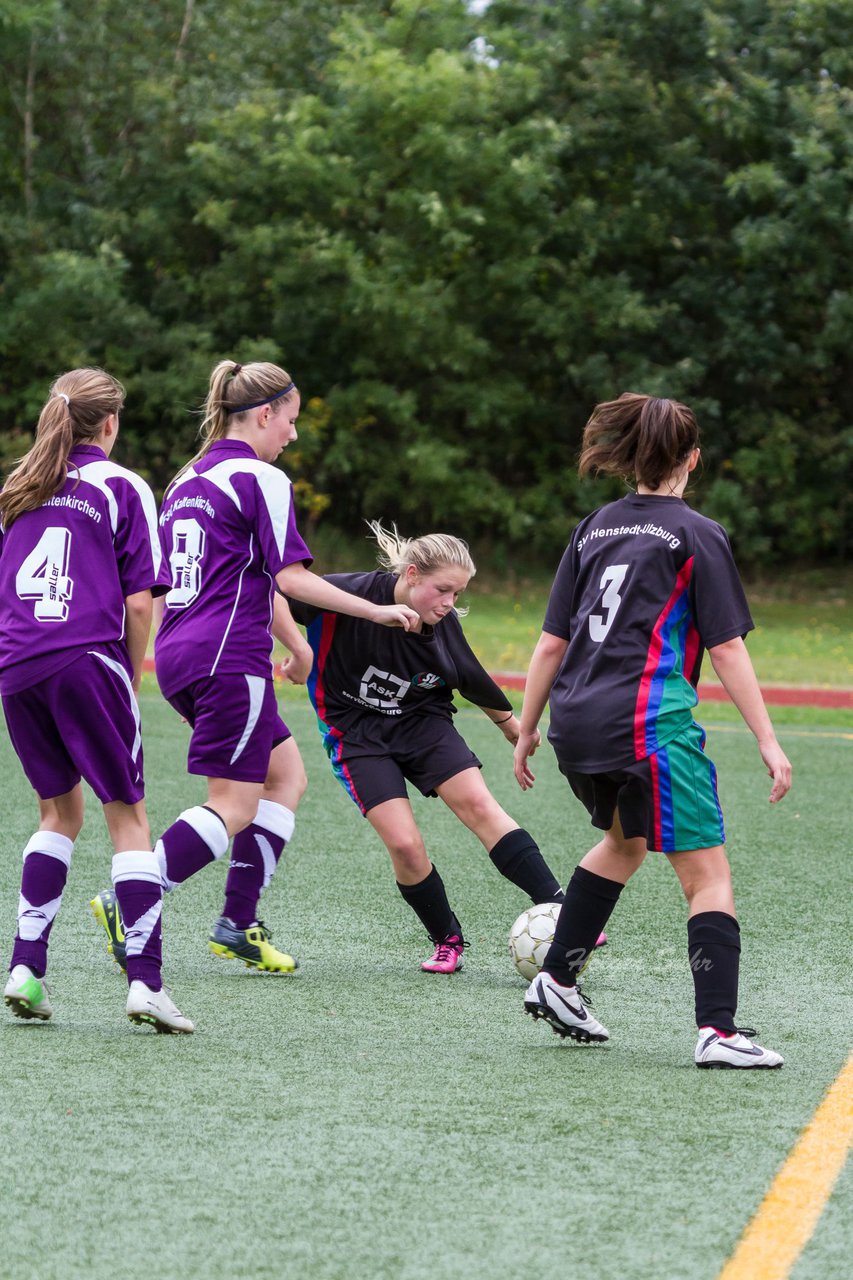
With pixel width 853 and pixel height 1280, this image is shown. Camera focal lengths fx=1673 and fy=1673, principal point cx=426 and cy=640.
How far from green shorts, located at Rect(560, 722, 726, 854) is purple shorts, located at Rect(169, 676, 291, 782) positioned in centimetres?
109

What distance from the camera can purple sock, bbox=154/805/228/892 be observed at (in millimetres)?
4840

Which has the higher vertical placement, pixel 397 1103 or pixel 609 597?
pixel 609 597

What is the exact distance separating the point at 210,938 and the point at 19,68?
77.5 ft

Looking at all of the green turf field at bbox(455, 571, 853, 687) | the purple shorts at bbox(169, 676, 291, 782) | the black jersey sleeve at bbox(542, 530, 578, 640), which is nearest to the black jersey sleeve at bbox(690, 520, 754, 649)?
the black jersey sleeve at bbox(542, 530, 578, 640)

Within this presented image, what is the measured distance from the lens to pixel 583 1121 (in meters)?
3.68

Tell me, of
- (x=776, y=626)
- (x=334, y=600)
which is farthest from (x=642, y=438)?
(x=776, y=626)

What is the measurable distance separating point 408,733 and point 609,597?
1.56 m

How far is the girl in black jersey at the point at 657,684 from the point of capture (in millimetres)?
4117

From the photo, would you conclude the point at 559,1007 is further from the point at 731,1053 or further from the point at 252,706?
the point at 252,706

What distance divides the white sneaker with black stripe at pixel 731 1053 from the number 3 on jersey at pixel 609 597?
1033mm

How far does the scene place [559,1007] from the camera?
14.3ft

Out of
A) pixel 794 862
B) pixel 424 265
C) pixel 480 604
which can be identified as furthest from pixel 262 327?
pixel 794 862

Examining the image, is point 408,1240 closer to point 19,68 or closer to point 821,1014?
point 821,1014

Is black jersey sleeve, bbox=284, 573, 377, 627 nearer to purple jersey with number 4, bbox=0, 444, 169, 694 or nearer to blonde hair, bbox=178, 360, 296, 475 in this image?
blonde hair, bbox=178, 360, 296, 475
